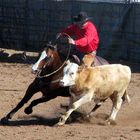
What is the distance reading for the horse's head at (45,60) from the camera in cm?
989

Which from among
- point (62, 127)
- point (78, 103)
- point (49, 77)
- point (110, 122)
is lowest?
point (110, 122)

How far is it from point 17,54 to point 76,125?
10.9 meters

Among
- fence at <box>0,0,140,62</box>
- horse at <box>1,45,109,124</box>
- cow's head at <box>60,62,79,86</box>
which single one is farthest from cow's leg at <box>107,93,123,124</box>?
fence at <box>0,0,140,62</box>

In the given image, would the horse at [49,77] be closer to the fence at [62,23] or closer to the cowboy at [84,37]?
the cowboy at [84,37]

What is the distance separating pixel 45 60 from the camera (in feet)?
32.8

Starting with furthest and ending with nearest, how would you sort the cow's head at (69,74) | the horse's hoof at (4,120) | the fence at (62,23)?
the fence at (62,23), the horse's hoof at (4,120), the cow's head at (69,74)

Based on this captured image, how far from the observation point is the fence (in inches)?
813

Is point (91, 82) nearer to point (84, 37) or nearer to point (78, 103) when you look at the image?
point (78, 103)

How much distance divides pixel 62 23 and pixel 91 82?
12.2 m

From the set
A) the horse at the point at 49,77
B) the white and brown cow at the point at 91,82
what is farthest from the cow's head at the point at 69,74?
the horse at the point at 49,77

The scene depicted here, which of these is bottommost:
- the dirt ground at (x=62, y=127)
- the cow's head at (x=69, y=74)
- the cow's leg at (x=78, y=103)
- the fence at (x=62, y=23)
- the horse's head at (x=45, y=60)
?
the fence at (x=62, y=23)

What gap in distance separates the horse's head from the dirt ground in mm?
922

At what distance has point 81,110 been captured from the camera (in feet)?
37.6

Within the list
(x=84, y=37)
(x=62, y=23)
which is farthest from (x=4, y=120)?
(x=62, y=23)
